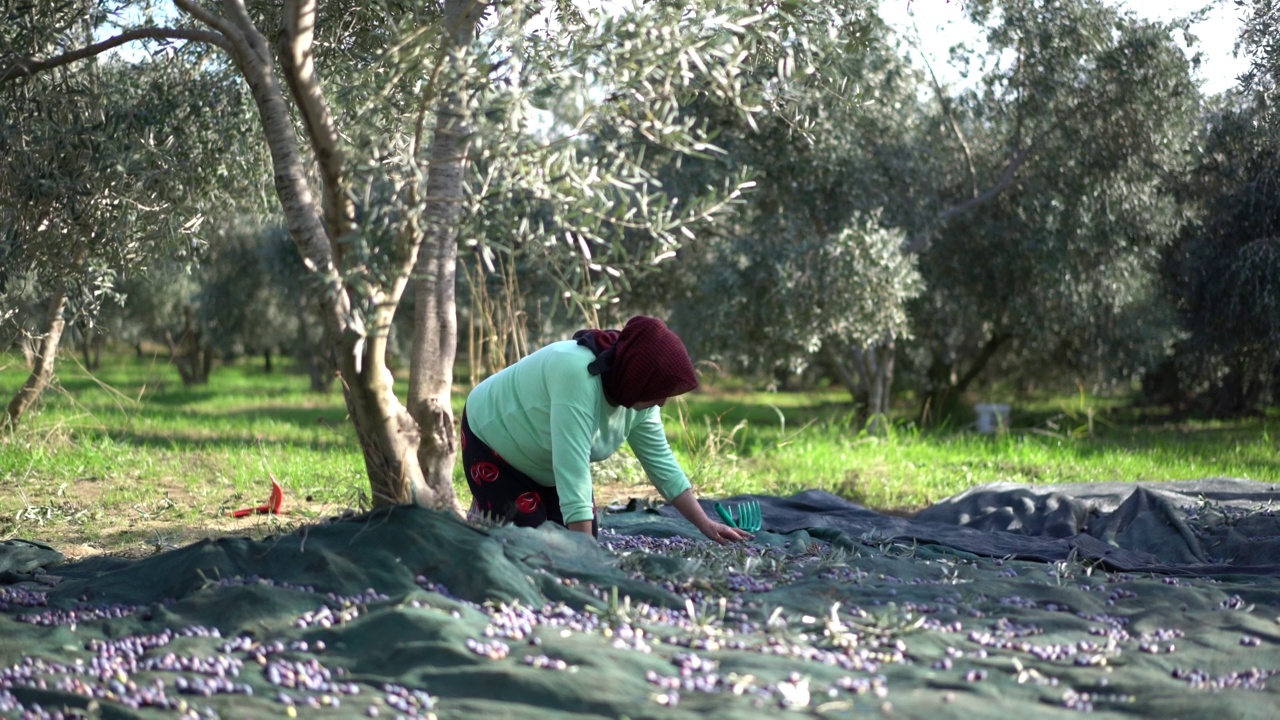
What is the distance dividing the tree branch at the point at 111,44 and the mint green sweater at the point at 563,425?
6.08ft

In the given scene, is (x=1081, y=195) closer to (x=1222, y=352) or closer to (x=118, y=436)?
(x=1222, y=352)

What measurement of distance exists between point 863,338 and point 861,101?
19.8 feet

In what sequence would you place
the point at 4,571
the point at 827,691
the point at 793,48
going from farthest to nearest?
1. the point at 793,48
2. the point at 4,571
3. the point at 827,691

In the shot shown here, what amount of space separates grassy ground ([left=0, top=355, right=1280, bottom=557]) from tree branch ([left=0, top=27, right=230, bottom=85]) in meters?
2.05

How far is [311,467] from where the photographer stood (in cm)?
868

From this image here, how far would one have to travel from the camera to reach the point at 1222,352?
1198 cm

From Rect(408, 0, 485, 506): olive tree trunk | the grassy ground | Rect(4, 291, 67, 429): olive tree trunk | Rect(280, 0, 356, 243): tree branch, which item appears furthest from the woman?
Rect(4, 291, 67, 429): olive tree trunk

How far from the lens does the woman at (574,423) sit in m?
4.31

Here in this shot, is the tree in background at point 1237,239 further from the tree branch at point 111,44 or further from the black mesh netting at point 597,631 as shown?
the tree branch at point 111,44

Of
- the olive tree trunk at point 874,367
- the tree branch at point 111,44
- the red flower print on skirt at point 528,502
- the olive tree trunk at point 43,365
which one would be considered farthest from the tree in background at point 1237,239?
the olive tree trunk at point 43,365

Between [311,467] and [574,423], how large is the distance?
501 cm

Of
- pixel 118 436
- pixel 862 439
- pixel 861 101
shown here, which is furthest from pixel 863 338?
pixel 118 436

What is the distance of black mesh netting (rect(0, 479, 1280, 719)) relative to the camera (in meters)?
2.89

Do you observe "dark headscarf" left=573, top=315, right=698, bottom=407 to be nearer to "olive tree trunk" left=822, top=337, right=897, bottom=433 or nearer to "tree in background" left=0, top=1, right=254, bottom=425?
"tree in background" left=0, top=1, right=254, bottom=425
